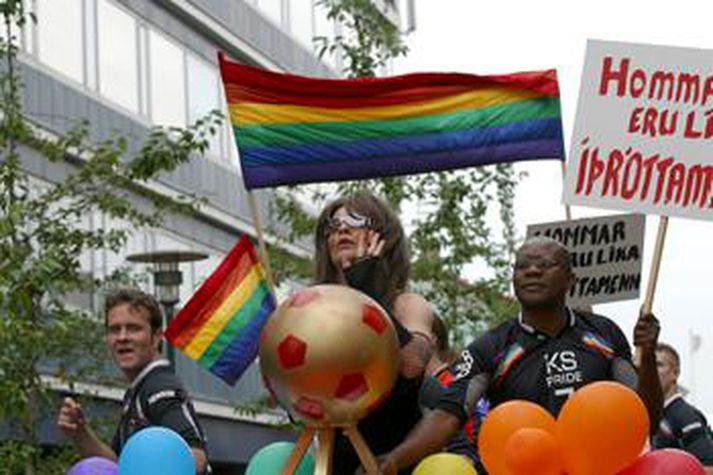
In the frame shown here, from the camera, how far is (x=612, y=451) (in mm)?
6531

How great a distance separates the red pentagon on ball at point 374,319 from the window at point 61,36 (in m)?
20.1

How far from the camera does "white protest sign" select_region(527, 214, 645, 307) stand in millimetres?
11234

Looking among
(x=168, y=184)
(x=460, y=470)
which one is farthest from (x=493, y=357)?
(x=168, y=184)

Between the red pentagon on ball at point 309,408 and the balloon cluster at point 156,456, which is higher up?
the red pentagon on ball at point 309,408

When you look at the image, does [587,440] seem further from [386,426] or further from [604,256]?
[604,256]

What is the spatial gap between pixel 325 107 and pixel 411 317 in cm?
240

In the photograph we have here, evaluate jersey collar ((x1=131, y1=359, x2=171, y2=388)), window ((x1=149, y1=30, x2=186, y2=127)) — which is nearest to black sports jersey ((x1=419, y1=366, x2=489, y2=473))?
jersey collar ((x1=131, y1=359, x2=171, y2=388))

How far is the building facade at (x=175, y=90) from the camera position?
26.4 metres

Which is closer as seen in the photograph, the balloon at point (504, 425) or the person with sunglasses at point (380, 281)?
the balloon at point (504, 425)


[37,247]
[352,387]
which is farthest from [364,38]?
[352,387]

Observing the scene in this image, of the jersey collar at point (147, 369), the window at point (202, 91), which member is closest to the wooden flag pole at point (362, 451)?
the jersey collar at point (147, 369)

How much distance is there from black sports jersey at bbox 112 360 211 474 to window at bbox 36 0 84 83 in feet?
60.0

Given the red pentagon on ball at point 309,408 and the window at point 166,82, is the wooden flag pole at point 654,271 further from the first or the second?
the window at point 166,82

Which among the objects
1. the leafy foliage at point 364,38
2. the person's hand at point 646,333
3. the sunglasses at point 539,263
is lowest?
the person's hand at point 646,333
